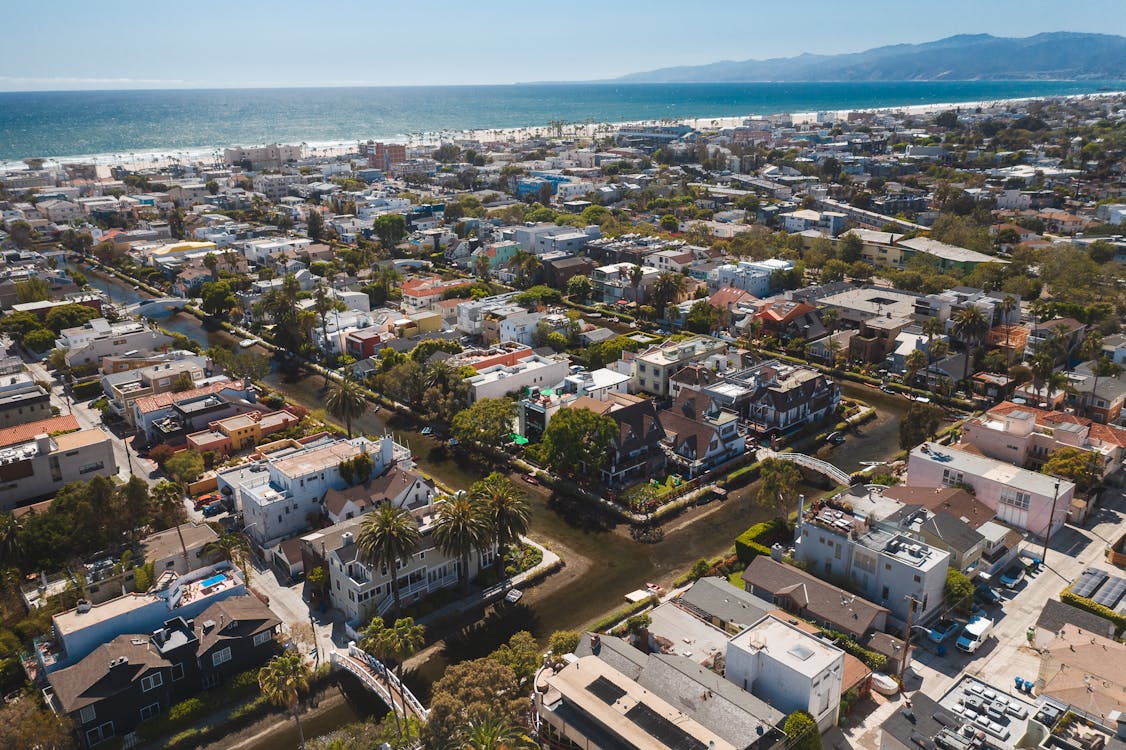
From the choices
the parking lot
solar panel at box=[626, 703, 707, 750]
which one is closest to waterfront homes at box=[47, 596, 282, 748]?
solar panel at box=[626, 703, 707, 750]

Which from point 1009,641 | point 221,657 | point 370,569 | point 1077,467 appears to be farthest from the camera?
point 1077,467

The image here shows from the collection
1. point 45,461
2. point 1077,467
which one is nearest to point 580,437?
point 1077,467

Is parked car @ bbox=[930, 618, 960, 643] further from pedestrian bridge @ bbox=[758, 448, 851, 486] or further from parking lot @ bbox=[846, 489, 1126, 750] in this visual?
pedestrian bridge @ bbox=[758, 448, 851, 486]

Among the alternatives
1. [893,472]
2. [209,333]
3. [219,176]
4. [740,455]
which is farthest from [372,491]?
[219,176]

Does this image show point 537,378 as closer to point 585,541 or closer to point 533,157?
point 585,541

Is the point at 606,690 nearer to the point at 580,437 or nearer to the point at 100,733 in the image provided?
the point at 100,733

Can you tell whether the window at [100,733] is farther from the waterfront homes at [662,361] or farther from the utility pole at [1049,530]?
the utility pole at [1049,530]
